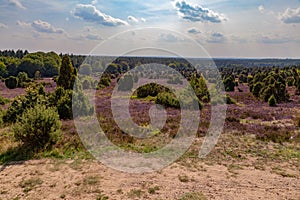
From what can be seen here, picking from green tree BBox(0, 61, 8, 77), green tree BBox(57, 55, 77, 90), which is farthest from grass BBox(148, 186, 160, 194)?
green tree BBox(0, 61, 8, 77)

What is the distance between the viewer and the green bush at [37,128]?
395 inches

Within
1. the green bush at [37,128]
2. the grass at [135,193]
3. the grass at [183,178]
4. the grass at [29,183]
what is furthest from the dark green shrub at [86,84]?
the grass at [135,193]

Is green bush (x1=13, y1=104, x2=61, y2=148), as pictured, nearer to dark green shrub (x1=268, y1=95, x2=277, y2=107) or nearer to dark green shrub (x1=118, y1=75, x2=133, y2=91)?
dark green shrub (x1=268, y1=95, x2=277, y2=107)

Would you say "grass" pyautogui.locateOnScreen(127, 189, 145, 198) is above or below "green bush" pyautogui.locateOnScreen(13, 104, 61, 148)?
below

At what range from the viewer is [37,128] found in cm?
1012

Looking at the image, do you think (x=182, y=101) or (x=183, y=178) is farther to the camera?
(x=182, y=101)

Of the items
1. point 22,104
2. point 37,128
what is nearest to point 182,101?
point 22,104

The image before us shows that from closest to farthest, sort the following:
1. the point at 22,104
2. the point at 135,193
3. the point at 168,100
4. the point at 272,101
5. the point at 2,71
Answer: the point at 135,193
the point at 22,104
the point at 168,100
the point at 272,101
the point at 2,71

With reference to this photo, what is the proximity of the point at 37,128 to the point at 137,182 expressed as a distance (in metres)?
5.02

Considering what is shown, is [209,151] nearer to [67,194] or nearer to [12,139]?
[67,194]

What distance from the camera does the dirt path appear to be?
21.8 ft

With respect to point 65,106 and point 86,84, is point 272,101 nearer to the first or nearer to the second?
point 65,106

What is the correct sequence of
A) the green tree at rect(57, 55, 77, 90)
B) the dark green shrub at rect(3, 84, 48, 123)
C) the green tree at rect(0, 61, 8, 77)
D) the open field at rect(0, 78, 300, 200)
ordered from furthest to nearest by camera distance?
1. the green tree at rect(0, 61, 8, 77)
2. the green tree at rect(57, 55, 77, 90)
3. the dark green shrub at rect(3, 84, 48, 123)
4. the open field at rect(0, 78, 300, 200)

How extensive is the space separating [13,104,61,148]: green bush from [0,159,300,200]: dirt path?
5.24 ft
